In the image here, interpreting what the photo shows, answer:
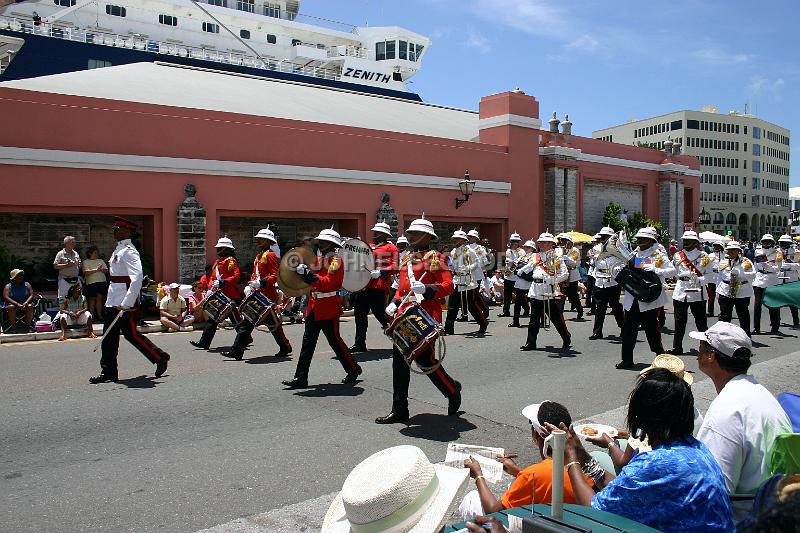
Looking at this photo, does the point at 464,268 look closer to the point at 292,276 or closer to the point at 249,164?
the point at 292,276

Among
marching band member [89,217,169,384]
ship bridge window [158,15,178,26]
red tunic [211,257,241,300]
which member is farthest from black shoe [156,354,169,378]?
ship bridge window [158,15,178,26]

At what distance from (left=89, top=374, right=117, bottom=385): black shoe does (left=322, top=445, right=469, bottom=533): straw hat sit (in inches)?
253

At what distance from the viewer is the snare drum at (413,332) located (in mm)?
6816

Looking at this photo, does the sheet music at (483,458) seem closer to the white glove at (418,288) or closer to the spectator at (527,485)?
the spectator at (527,485)

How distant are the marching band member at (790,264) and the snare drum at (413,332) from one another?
36.1 feet

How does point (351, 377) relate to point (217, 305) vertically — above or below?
below

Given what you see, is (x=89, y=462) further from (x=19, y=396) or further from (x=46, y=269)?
(x=46, y=269)

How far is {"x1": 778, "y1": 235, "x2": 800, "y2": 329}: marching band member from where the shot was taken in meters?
15.1

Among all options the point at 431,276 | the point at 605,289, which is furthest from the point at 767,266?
the point at 431,276

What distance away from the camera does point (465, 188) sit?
75.5 ft

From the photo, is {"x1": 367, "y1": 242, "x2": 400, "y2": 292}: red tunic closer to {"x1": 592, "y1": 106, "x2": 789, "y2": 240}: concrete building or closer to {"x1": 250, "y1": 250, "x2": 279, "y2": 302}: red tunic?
{"x1": 250, "y1": 250, "x2": 279, "y2": 302}: red tunic

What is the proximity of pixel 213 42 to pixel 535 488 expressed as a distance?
5032 centimetres

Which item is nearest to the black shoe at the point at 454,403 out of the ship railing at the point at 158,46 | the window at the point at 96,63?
the window at the point at 96,63

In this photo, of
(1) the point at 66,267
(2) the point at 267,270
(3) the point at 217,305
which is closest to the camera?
(2) the point at 267,270
